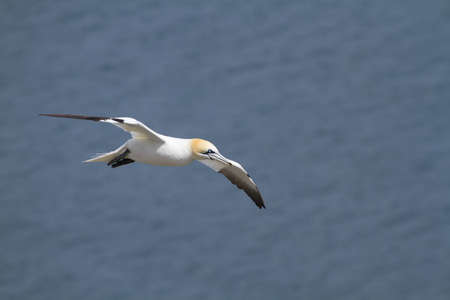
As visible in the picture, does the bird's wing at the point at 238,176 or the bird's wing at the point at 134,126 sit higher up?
the bird's wing at the point at 238,176

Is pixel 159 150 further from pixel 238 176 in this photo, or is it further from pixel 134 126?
pixel 238 176

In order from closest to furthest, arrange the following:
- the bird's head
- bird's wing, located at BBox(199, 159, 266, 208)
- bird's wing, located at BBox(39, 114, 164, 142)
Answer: bird's wing, located at BBox(39, 114, 164, 142) < the bird's head < bird's wing, located at BBox(199, 159, 266, 208)

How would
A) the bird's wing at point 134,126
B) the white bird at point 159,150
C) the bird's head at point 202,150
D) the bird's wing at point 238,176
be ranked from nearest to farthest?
the bird's wing at point 134,126
the white bird at point 159,150
the bird's head at point 202,150
the bird's wing at point 238,176

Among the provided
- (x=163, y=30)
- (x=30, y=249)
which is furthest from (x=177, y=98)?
(x=30, y=249)

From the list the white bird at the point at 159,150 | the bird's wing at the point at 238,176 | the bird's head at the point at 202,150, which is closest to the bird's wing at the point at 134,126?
the white bird at the point at 159,150

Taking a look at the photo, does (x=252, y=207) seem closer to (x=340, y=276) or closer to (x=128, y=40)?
(x=340, y=276)

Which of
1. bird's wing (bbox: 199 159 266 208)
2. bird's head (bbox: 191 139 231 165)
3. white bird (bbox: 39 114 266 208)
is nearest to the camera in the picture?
white bird (bbox: 39 114 266 208)

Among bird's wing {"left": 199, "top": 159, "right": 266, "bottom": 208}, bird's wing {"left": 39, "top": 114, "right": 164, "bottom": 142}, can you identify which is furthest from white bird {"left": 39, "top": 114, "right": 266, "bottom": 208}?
bird's wing {"left": 199, "top": 159, "right": 266, "bottom": 208}

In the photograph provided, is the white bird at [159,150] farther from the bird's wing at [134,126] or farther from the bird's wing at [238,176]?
the bird's wing at [238,176]

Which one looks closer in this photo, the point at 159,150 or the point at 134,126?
the point at 134,126

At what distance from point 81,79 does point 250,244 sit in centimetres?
842

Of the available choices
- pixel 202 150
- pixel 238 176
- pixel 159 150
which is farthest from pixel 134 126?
pixel 238 176

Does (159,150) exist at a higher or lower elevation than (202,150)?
lower

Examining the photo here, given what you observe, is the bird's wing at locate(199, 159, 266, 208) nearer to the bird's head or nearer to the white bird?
the white bird
